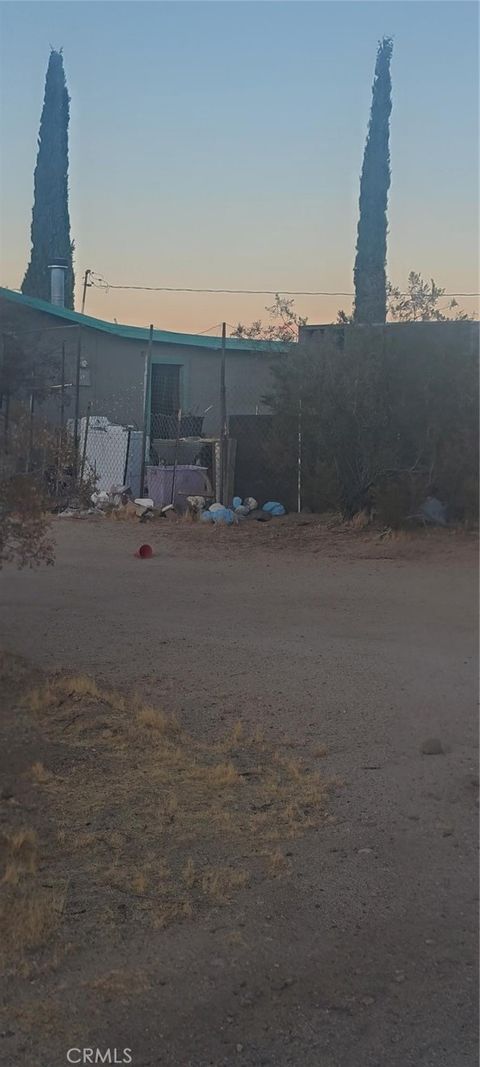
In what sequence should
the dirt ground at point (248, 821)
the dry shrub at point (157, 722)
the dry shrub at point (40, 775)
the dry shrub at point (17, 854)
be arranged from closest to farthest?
the dirt ground at point (248, 821) < the dry shrub at point (17, 854) < the dry shrub at point (40, 775) < the dry shrub at point (157, 722)

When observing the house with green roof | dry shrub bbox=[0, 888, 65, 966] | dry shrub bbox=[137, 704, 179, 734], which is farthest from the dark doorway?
dry shrub bbox=[0, 888, 65, 966]

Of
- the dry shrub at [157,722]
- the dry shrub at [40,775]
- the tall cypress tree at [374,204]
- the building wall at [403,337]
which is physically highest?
the tall cypress tree at [374,204]

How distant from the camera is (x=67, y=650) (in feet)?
23.0

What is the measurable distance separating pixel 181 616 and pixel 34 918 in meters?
4.54

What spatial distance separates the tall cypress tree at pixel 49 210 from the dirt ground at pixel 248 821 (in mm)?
20710

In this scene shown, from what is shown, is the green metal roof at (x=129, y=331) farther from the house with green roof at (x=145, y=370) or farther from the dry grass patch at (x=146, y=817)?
the dry grass patch at (x=146, y=817)

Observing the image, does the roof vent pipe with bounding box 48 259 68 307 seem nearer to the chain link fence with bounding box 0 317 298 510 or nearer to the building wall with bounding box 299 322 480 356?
the chain link fence with bounding box 0 317 298 510

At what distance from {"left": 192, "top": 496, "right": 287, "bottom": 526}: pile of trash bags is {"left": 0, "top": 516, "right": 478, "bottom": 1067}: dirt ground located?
4.89m

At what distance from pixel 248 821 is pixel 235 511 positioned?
958cm

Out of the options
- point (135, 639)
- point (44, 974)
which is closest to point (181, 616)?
point (135, 639)

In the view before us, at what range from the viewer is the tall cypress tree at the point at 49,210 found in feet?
88.9

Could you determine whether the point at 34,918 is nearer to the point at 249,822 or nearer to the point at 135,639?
the point at 249,822

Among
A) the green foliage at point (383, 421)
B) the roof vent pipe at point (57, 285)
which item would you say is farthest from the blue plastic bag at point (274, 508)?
the roof vent pipe at point (57, 285)

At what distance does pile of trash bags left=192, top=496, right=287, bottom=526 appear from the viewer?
13.3 meters
